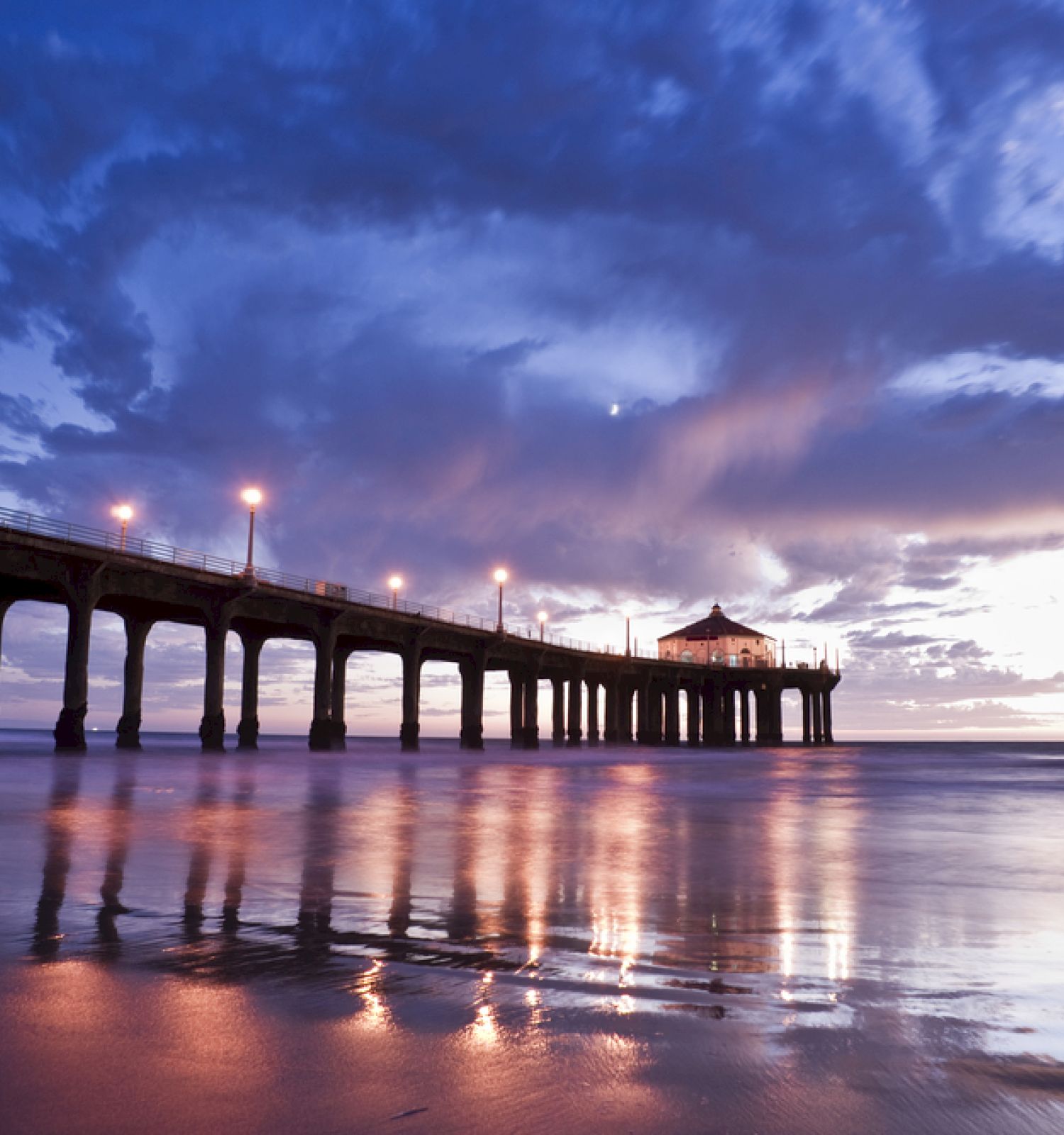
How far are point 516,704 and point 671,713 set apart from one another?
110 feet

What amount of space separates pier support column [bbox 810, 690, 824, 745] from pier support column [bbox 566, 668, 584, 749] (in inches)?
1907

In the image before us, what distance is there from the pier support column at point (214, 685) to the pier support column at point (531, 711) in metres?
39.3

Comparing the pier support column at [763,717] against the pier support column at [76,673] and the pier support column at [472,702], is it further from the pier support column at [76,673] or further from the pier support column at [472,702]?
the pier support column at [76,673]

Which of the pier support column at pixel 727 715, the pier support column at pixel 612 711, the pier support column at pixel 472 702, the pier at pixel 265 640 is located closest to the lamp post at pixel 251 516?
the pier at pixel 265 640

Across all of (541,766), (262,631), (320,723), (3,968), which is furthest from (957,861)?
(262,631)

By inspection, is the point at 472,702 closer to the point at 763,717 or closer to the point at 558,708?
the point at 558,708

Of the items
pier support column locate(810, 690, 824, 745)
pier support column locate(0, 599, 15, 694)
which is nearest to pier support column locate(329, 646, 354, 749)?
pier support column locate(0, 599, 15, 694)

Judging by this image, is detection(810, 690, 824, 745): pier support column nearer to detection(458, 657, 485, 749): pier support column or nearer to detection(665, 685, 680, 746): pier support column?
detection(665, 685, 680, 746): pier support column

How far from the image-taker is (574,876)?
416 inches

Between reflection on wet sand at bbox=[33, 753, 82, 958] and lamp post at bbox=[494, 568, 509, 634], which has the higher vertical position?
lamp post at bbox=[494, 568, 509, 634]

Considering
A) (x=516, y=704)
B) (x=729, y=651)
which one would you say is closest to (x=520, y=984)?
(x=516, y=704)

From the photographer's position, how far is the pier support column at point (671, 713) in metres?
117

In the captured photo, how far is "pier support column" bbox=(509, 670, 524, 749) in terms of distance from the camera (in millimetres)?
89938

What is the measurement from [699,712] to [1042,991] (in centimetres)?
12386
